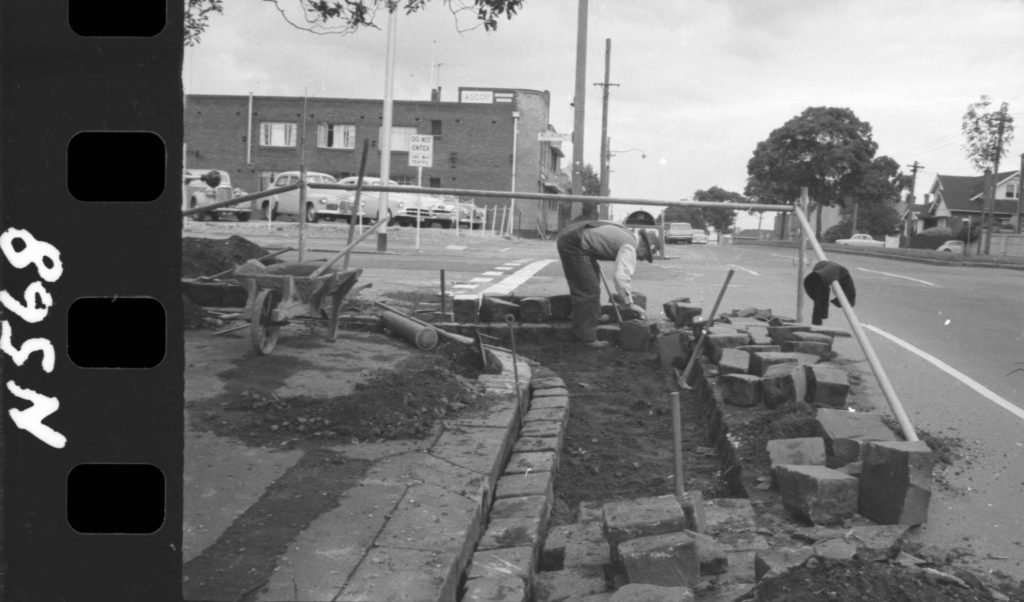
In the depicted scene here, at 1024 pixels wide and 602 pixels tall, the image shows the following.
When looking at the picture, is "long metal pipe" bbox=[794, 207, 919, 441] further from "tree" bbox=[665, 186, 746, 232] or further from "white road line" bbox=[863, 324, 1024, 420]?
"tree" bbox=[665, 186, 746, 232]

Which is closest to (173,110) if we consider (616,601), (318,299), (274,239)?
(616,601)

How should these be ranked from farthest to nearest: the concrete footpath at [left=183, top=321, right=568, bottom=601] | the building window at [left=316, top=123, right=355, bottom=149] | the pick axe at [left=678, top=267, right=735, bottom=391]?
the building window at [left=316, top=123, right=355, bottom=149]
the pick axe at [left=678, top=267, right=735, bottom=391]
the concrete footpath at [left=183, top=321, right=568, bottom=601]

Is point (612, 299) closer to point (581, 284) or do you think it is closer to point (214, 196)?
point (581, 284)

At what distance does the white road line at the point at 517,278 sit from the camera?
480 inches

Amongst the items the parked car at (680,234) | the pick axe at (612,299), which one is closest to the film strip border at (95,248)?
the pick axe at (612,299)

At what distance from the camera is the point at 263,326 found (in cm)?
618

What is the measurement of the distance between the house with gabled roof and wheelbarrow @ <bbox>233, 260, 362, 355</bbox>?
65.1 meters

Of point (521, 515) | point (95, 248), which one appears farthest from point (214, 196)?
point (95, 248)

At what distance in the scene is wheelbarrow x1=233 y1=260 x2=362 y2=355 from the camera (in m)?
6.07

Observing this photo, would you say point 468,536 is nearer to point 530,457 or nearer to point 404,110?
point 530,457

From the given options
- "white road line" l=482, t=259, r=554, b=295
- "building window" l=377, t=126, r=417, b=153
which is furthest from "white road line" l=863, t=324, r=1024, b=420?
"building window" l=377, t=126, r=417, b=153

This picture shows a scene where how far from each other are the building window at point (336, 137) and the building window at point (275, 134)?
14.9 metres

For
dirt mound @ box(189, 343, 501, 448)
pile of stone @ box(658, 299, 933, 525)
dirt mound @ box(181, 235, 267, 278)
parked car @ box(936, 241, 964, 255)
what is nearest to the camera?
pile of stone @ box(658, 299, 933, 525)

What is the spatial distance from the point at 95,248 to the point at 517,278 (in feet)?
42.7
